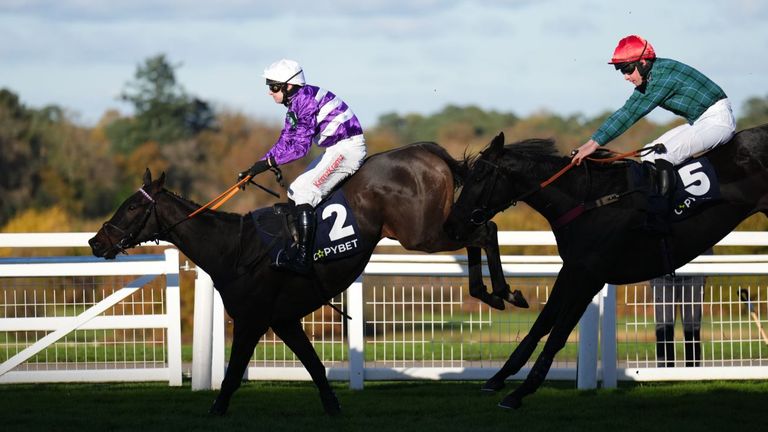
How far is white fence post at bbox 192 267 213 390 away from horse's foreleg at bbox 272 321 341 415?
120cm

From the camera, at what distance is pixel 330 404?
24.6 ft

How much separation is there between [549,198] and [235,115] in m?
38.7

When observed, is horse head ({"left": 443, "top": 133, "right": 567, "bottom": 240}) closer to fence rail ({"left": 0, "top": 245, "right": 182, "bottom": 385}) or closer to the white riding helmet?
the white riding helmet

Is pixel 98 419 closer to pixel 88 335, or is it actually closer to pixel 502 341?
pixel 88 335

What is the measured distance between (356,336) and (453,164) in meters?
1.64

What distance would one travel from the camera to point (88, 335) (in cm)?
930

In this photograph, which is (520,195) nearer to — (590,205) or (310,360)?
(590,205)

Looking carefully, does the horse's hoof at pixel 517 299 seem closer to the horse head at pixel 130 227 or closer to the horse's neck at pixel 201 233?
the horse's neck at pixel 201 233

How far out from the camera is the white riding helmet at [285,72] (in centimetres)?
777

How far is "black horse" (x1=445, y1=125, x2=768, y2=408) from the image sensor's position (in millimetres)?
7125

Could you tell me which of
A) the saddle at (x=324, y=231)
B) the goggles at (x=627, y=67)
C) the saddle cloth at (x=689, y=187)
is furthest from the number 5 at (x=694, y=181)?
the saddle at (x=324, y=231)


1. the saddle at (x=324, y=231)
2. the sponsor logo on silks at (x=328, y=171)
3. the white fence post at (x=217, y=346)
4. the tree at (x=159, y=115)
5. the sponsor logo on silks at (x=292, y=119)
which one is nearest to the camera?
the saddle at (x=324, y=231)

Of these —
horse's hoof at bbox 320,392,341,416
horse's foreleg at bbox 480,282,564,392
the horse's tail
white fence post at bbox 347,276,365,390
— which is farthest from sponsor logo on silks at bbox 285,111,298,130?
horse's foreleg at bbox 480,282,564,392

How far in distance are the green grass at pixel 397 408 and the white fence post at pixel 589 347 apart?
17 centimetres
